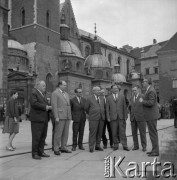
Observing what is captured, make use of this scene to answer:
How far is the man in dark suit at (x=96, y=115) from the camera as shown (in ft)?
25.6

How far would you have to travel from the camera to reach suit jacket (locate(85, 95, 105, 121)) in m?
7.84

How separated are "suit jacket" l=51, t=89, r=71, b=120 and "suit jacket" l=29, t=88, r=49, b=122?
1.15ft

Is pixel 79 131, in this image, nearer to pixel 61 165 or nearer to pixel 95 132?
pixel 95 132

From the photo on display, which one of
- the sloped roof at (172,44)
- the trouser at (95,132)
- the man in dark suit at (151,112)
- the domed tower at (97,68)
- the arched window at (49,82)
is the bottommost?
the trouser at (95,132)

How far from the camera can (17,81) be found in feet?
95.8

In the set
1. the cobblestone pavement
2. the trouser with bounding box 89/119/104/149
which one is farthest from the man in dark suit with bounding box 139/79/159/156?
the trouser with bounding box 89/119/104/149

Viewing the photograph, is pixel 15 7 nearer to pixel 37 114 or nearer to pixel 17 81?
pixel 17 81

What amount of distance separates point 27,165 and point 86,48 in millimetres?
46680

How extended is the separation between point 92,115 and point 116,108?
2.34 ft

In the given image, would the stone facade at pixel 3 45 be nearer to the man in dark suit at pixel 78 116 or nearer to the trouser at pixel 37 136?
the man in dark suit at pixel 78 116

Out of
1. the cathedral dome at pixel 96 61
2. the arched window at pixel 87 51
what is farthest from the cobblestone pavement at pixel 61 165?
the arched window at pixel 87 51

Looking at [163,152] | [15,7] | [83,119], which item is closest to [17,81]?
[15,7]

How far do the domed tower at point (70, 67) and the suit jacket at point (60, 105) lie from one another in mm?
29964

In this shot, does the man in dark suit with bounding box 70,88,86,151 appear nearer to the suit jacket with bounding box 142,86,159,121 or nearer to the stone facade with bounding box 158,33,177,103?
the suit jacket with bounding box 142,86,159,121
